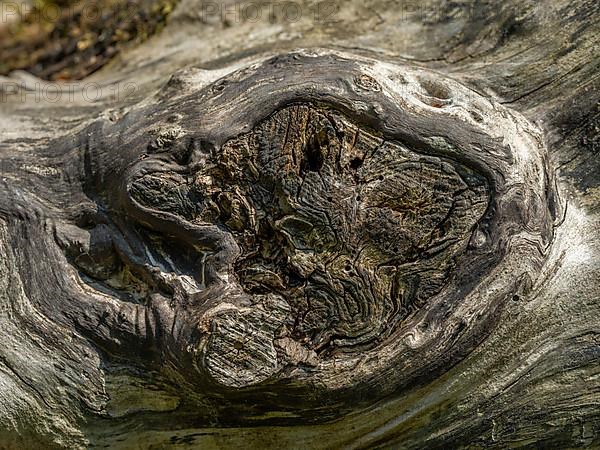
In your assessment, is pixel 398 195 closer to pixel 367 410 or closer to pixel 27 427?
pixel 367 410

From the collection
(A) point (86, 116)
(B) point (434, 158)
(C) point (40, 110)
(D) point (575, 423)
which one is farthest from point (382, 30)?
(D) point (575, 423)

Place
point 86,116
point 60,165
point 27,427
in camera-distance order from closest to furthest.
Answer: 1. point 27,427
2. point 60,165
3. point 86,116

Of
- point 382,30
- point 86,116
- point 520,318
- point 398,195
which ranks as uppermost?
point 382,30

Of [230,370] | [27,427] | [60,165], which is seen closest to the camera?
[230,370]

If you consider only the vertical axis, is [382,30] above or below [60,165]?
above
